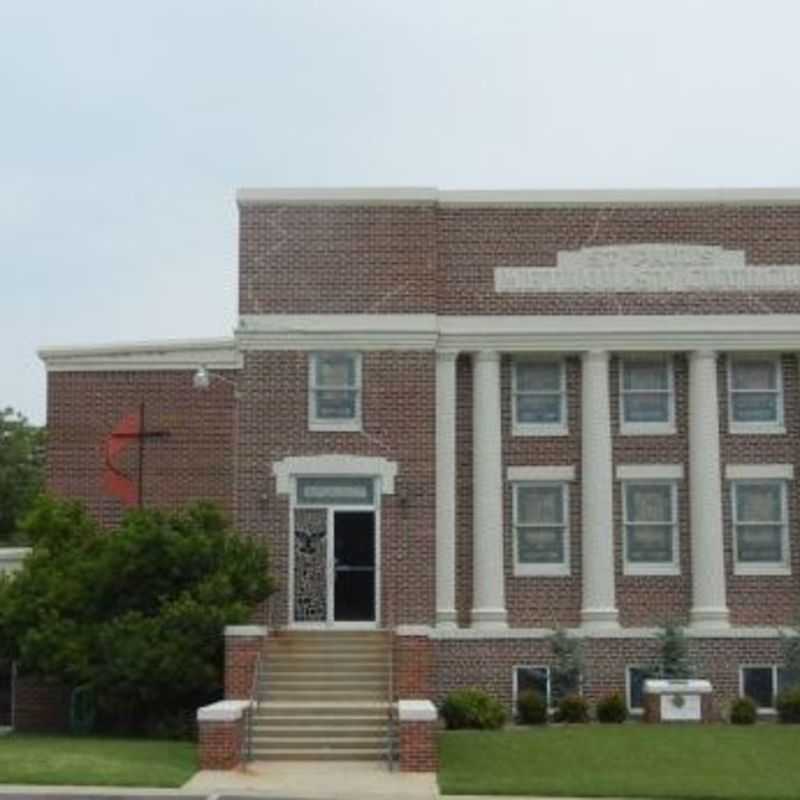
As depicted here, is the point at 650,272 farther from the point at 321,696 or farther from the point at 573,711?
the point at 321,696

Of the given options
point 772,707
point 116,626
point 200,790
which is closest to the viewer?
point 200,790

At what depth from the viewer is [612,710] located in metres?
28.2

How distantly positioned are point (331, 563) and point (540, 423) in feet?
16.0

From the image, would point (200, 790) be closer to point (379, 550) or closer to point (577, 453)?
point (379, 550)

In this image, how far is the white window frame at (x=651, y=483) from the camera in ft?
100

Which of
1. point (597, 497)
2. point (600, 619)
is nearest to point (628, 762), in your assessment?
point (600, 619)

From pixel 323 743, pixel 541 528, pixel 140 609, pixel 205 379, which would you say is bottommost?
pixel 323 743

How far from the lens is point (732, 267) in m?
30.9

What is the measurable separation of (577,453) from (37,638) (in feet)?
35.0

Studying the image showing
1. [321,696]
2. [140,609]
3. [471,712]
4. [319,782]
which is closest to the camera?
[319,782]

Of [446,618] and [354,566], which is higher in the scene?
[354,566]

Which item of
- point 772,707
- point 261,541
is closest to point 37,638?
point 261,541

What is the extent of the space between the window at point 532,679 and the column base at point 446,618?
1444mm

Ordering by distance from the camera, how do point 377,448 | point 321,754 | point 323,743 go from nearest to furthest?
point 321,754 < point 323,743 < point 377,448
